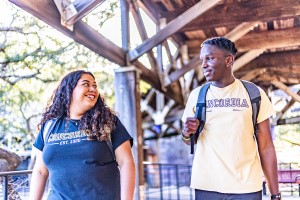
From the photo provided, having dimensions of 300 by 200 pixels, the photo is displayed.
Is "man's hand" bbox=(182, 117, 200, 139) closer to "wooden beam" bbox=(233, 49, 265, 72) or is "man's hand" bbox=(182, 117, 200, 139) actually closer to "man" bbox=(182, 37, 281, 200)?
"man" bbox=(182, 37, 281, 200)

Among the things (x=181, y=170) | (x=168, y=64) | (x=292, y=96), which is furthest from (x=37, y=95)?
(x=181, y=170)

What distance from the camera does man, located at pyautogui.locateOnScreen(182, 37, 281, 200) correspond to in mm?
1658

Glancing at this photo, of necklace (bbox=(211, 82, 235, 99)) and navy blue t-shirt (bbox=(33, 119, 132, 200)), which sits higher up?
necklace (bbox=(211, 82, 235, 99))

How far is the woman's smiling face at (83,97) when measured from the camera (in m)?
1.73

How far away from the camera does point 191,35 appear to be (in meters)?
6.16

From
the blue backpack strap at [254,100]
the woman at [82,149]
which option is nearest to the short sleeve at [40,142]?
the woman at [82,149]

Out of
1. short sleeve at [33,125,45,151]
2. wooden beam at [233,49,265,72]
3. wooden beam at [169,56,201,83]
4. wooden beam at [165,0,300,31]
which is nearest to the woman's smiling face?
short sleeve at [33,125,45,151]

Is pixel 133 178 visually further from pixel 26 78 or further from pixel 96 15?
pixel 96 15

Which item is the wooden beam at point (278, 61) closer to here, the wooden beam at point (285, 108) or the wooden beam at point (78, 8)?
the wooden beam at point (285, 108)

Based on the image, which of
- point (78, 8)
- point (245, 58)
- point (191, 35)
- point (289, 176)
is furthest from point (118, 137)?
point (245, 58)

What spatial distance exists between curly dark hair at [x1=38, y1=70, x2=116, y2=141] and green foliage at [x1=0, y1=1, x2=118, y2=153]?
1.37m

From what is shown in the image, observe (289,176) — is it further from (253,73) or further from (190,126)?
(253,73)

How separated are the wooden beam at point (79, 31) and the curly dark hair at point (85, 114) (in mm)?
996

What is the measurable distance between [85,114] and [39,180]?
1.19ft
